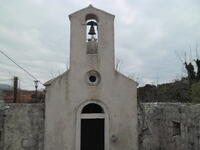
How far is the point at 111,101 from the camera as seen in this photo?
823 cm

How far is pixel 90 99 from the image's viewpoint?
812 centimetres

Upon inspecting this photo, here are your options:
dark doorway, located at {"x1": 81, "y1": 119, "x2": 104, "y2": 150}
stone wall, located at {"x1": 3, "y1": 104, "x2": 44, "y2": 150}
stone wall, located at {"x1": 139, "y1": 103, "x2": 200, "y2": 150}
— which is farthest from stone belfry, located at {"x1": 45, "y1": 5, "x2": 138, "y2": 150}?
stone wall, located at {"x1": 139, "y1": 103, "x2": 200, "y2": 150}

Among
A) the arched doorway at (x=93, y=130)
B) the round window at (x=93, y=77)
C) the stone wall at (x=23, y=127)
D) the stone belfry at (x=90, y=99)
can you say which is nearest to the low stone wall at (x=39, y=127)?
the stone wall at (x=23, y=127)

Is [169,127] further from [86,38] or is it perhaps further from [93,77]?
[86,38]

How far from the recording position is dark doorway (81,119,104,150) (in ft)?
27.1

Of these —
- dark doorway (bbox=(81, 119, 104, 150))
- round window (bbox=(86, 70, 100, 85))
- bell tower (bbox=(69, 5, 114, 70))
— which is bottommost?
dark doorway (bbox=(81, 119, 104, 150))

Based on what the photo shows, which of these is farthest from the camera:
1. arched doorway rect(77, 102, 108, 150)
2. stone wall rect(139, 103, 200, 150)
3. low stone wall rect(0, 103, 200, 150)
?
arched doorway rect(77, 102, 108, 150)

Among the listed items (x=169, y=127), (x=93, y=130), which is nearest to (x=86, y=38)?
(x=93, y=130)

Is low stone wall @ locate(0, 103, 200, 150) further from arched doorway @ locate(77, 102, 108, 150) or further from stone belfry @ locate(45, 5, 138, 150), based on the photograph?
arched doorway @ locate(77, 102, 108, 150)

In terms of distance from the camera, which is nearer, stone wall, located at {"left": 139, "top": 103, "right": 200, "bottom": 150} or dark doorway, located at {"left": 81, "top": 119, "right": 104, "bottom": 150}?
stone wall, located at {"left": 139, "top": 103, "right": 200, "bottom": 150}

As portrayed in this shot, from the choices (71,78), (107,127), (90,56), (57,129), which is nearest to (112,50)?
(90,56)

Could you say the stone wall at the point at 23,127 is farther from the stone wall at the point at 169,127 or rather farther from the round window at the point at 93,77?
the stone wall at the point at 169,127

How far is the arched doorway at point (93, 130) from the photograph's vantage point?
8.20 meters

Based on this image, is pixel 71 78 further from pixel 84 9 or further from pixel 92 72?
pixel 84 9
